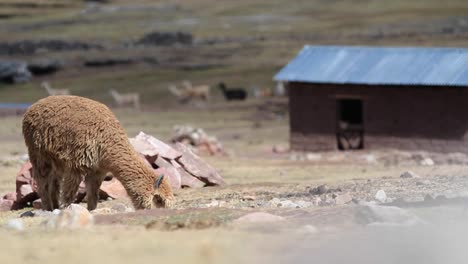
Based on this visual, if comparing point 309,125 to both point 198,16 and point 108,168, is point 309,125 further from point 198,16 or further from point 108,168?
point 198,16

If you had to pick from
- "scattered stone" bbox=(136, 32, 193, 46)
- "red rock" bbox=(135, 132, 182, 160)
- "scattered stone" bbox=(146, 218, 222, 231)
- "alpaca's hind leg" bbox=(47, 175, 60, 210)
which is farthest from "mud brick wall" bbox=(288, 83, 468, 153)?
"scattered stone" bbox=(136, 32, 193, 46)

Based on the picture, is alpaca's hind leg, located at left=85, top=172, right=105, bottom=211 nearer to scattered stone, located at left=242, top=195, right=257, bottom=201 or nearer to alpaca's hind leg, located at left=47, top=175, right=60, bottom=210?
alpaca's hind leg, located at left=47, top=175, right=60, bottom=210

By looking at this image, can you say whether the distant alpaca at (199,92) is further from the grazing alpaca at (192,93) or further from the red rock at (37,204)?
the red rock at (37,204)

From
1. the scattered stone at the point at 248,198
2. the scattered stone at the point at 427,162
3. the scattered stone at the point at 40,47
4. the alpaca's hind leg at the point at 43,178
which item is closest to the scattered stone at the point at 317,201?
the scattered stone at the point at 248,198

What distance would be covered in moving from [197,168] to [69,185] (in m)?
5.27

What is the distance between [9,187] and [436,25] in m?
51.1

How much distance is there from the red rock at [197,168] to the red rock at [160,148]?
0.92ft

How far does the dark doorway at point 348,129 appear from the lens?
3225cm

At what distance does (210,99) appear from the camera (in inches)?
2042

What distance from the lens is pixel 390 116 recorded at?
3152 cm

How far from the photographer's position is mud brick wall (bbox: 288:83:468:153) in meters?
30.0

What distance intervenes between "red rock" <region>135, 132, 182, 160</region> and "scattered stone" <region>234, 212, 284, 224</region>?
729 cm

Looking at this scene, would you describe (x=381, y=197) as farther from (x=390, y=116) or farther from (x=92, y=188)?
(x=390, y=116)

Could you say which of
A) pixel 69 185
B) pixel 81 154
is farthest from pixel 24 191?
pixel 81 154
